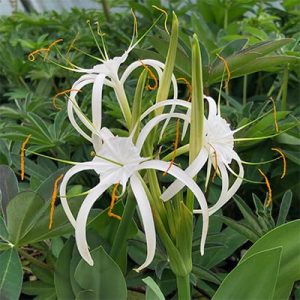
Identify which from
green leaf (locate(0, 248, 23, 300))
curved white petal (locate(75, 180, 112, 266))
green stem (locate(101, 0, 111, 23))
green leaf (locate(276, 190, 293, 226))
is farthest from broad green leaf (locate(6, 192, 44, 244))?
green stem (locate(101, 0, 111, 23))

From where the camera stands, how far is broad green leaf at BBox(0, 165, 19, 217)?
20.5 inches

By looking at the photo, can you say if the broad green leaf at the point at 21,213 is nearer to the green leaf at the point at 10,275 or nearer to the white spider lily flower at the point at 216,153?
the green leaf at the point at 10,275

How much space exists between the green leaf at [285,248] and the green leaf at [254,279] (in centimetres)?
3

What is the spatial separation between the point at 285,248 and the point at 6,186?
10.6 inches

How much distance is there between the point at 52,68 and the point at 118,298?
1.77 ft

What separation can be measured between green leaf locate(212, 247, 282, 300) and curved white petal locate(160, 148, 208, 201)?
9cm

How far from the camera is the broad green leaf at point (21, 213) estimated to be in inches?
18.7

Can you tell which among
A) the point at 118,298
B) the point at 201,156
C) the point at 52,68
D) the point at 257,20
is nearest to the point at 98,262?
the point at 118,298

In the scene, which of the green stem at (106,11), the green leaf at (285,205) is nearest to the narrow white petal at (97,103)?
the green leaf at (285,205)

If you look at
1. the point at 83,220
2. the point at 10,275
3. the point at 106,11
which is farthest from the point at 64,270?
the point at 106,11

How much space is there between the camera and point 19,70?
3.21 feet

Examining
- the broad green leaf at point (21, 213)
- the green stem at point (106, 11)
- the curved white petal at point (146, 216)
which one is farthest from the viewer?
the green stem at point (106, 11)

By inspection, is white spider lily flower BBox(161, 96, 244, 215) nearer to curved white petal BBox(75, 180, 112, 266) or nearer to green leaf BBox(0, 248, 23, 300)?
curved white petal BBox(75, 180, 112, 266)

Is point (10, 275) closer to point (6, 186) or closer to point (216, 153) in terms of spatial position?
point (6, 186)
